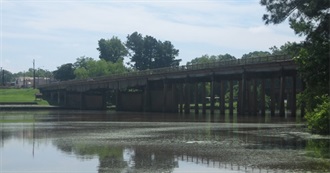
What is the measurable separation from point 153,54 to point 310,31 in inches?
6046

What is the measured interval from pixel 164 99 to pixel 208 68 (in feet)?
51.1

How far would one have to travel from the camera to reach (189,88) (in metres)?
94.6

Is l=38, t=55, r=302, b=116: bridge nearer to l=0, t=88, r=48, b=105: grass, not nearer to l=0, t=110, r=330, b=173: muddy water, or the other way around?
l=0, t=88, r=48, b=105: grass

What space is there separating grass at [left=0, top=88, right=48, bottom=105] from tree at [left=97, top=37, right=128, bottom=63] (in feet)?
140

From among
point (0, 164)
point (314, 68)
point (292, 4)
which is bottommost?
point (0, 164)

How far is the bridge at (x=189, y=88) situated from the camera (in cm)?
7075

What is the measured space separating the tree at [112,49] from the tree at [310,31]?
164 metres

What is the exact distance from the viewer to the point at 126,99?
111625mm

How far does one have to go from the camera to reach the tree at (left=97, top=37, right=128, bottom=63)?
19612cm

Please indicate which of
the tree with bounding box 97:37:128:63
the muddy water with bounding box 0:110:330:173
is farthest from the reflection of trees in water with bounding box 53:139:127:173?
the tree with bounding box 97:37:128:63

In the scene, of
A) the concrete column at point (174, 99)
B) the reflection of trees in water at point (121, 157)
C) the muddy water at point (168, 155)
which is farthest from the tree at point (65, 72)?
the reflection of trees in water at point (121, 157)

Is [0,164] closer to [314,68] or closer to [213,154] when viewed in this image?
[213,154]

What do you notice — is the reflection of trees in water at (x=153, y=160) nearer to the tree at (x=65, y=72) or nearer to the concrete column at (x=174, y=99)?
the concrete column at (x=174, y=99)

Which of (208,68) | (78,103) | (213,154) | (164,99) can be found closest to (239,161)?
(213,154)
